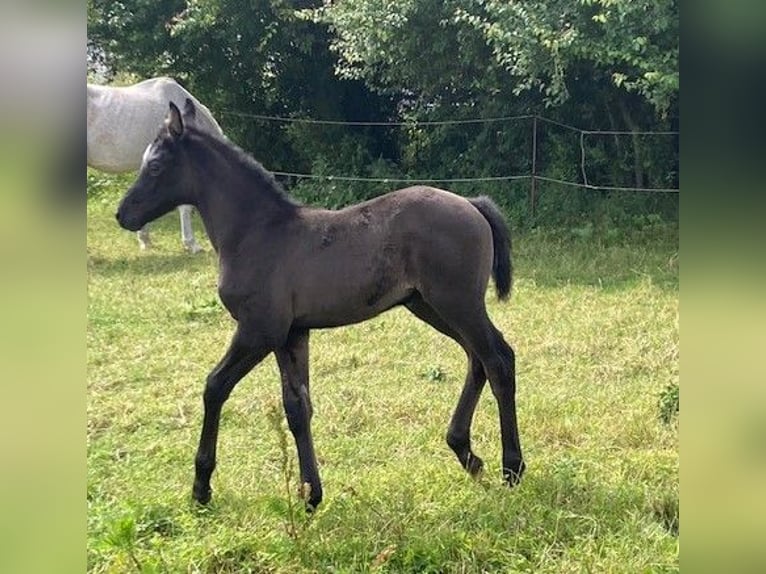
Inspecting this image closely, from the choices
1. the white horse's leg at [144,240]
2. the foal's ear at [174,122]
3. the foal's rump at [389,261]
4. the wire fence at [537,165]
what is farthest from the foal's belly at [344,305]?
the wire fence at [537,165]

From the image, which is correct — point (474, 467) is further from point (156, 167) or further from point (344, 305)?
point (156, 167)

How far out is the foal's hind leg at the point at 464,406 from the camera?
12.1ft

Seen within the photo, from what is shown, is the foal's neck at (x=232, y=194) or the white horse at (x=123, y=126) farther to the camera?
the white horse at (x=123, y=126)

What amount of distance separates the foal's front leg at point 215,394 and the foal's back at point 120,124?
6308 millimetres

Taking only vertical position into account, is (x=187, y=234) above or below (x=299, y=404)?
above

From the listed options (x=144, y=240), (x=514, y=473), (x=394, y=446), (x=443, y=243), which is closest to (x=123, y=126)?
(x=144, y=240)

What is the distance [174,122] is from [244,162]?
13.3 inches

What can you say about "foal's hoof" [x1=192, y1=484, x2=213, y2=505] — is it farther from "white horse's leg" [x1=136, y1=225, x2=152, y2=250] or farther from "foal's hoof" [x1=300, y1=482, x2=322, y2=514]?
"white horse's leg" [x1=136, y1=225, x2=152, y2=250]

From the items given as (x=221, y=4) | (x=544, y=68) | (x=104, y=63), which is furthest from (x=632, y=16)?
(x=104, y=63)

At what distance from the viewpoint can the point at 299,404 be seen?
3.54 m

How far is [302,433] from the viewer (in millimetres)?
3527

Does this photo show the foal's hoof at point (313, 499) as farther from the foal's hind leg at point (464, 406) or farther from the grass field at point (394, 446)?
the foal's hind leg at point (464, 406)

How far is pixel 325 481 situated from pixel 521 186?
782 cm
